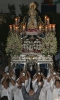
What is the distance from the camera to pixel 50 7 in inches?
681

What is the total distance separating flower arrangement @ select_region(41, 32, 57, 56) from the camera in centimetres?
1001

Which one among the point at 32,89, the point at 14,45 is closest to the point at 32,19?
the point at 14,45

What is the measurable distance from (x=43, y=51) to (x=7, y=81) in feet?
7.79

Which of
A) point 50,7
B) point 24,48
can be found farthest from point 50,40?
point 50,7

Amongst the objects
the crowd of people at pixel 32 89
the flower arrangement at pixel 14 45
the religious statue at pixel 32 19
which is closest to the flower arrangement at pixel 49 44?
the religious statue at pixel 32 19

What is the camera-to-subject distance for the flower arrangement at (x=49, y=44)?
10008 mm

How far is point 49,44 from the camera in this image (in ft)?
32.9

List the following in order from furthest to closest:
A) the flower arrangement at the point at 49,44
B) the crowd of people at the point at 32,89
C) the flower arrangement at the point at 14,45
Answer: the flower arrangement at the point at 14,45
the flower arrangement at the point at 49,44
the crowd of people at the point at 32,89

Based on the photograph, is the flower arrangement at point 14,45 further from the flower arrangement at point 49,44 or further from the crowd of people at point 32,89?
the crowd of people at point 32,89

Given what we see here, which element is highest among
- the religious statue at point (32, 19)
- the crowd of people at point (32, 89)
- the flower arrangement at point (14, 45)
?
the religious statue at point (32, 19)

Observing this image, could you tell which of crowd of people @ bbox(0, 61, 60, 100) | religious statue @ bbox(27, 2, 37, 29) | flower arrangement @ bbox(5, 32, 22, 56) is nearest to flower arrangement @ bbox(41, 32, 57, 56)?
religious statue @ bbox(27, 2, 37, 29)

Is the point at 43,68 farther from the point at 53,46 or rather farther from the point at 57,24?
the point at 57,24

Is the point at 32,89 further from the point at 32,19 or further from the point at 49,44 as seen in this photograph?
the point at 32,19

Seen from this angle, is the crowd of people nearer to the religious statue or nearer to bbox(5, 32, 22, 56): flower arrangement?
bbox(5, 32, 22, 56): flower arrangement
